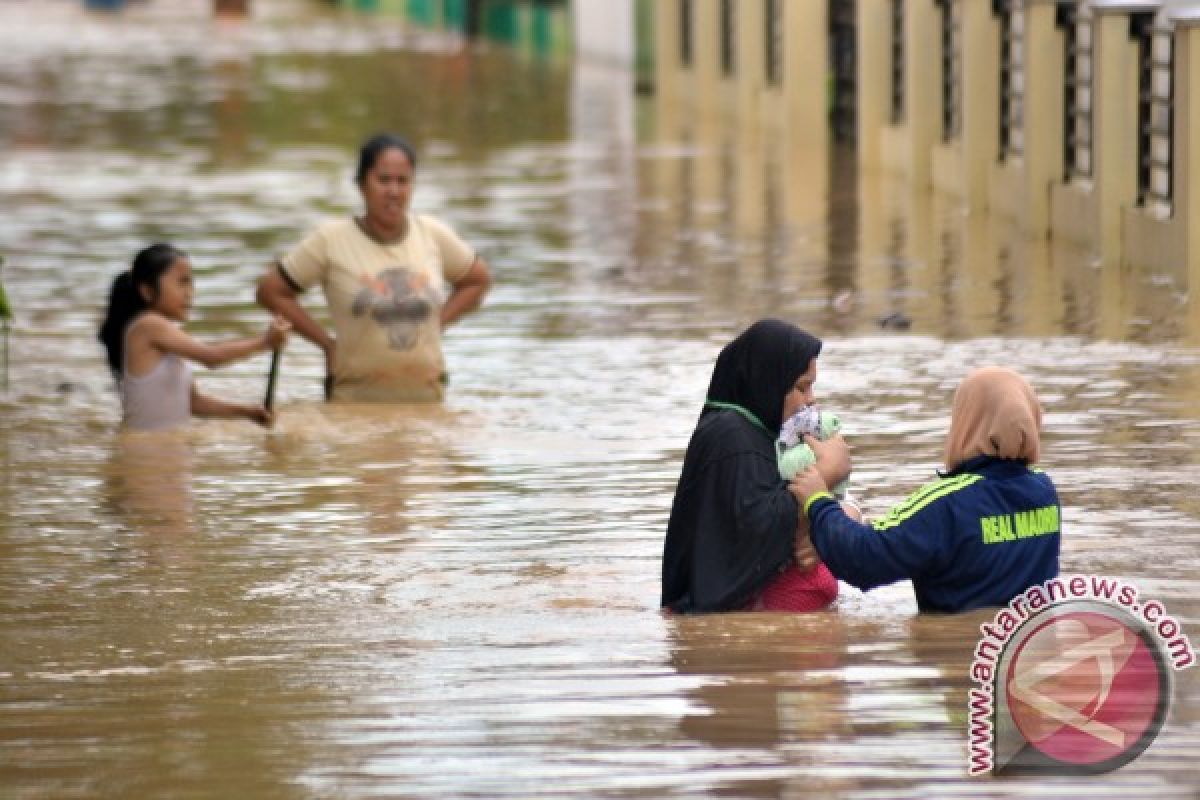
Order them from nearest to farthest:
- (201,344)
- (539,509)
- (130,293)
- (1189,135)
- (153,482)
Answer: (539,509) < (153,482) < (201,344) < (130,293) < (1189,135)

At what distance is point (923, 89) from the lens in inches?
935

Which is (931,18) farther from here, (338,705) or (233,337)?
(338,705)

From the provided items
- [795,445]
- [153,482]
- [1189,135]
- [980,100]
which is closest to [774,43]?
[980,100]

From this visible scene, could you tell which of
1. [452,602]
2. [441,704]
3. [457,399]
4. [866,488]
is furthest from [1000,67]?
[441,704]

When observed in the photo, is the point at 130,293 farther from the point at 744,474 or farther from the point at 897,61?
the point at 897,61

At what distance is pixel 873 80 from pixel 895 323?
11.0m

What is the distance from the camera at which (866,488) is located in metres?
10.5

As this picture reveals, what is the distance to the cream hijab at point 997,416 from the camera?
772 cm

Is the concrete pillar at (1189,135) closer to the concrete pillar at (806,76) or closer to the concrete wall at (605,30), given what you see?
the concrete pillar at (806,76)

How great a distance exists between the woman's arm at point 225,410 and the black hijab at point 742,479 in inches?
177

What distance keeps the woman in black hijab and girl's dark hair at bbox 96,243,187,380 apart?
15.0 feet

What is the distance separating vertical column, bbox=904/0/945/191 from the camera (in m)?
23.6

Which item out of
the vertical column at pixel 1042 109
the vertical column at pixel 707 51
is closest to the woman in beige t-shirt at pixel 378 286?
the vertical column at pixel 1042 109

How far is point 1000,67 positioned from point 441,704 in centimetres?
1468
